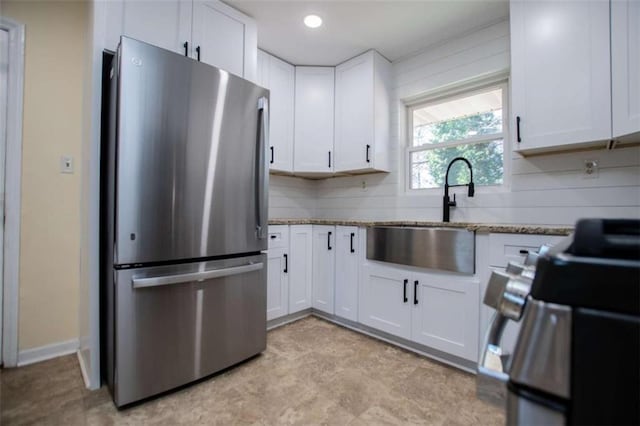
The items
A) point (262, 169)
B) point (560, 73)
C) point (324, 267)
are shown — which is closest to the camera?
point (560, 73)

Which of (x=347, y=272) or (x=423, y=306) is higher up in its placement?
(x=347, y=272)

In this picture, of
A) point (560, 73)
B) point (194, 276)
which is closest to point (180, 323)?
point (194, 276)

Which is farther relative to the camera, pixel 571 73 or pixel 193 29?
pixel 193 29

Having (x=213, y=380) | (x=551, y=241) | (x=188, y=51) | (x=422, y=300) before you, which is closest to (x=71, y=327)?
(x=213, y=380)

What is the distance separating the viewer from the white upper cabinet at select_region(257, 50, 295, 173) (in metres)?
2.76

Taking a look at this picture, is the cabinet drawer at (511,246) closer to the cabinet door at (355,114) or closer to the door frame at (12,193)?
the cabinet door at (355,114)

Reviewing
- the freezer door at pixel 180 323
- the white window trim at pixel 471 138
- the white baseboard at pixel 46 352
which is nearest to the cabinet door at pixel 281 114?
the white window trim at pixel 471 138

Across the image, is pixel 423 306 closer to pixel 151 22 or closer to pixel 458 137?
pixel 458 137

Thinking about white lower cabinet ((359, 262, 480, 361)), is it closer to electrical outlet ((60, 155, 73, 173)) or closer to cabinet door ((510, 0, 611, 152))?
cabinet door ((510, 0, 611, 152))

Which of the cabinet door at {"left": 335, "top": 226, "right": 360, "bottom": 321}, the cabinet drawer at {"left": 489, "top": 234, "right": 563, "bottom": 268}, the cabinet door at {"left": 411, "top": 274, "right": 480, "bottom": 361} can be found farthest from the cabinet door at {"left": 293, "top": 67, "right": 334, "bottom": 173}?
the cabinet drawer at {"left": 489, "top": 234, "right": 563, "bottom": 268}

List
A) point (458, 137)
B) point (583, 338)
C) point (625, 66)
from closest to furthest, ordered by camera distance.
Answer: point (583, 338) → point (625, 66) → point (458, 137)

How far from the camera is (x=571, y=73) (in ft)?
5.55

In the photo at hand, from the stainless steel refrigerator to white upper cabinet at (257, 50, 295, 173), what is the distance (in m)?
0.89

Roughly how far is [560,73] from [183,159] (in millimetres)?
2216
